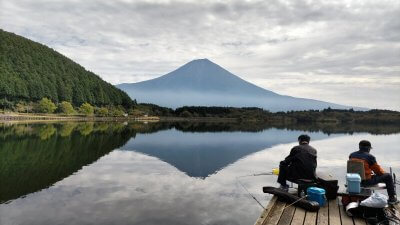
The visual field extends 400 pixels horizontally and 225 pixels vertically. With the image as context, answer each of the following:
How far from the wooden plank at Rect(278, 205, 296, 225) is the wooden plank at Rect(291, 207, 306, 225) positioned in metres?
0.13

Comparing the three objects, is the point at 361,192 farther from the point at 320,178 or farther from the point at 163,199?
the point at 163,199

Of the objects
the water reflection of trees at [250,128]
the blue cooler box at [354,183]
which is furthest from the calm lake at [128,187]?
the water reflection of trees at [250,128]

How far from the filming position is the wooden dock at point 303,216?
11414 millimetres

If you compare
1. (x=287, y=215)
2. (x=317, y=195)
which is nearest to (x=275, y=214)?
(x=287, y=215)

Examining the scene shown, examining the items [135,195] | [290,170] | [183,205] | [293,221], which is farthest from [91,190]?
[293,221]

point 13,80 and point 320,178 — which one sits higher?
point 13,80

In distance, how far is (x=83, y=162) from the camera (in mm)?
30609

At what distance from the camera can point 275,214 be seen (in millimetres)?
12219

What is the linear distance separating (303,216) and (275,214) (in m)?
0.89

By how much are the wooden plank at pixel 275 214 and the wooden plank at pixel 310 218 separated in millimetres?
832

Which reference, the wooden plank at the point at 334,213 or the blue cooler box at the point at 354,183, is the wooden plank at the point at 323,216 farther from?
the blue cooler box at the point at 354,183

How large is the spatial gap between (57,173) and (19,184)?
167 inches

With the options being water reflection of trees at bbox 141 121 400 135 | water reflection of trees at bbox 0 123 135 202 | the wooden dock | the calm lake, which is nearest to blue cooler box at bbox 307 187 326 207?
the wooden dock

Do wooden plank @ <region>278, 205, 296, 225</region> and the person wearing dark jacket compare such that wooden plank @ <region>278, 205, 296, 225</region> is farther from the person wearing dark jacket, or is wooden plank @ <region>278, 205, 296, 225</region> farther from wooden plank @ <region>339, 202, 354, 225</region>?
the person wearing dark jacket
